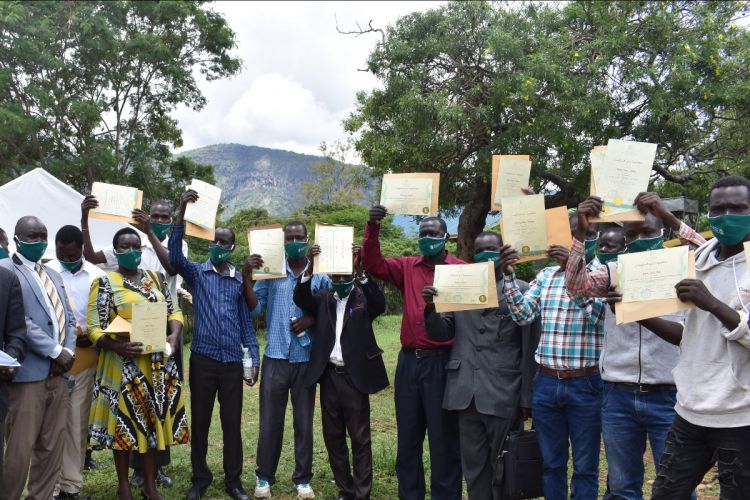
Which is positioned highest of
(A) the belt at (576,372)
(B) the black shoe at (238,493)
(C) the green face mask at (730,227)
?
(C) the green face mask at (730,227)

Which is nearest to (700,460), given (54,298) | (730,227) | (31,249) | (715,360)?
(715,360)

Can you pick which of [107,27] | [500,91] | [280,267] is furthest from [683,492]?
[107,27]

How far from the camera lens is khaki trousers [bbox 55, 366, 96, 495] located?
5320 mm

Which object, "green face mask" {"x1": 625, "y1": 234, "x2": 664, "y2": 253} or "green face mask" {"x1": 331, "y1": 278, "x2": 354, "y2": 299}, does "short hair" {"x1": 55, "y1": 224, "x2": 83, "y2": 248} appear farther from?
"green face mask" {"x1": 625, "y1": 234, "x2": 664, "y2": 253}

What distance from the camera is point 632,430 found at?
4090 millimetres

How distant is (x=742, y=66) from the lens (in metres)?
8.62

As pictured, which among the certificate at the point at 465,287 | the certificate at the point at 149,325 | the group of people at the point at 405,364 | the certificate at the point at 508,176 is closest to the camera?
the group of people at the point at 405,364

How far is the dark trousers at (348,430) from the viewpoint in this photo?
539cm

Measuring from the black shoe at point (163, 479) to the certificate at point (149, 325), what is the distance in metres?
1.63

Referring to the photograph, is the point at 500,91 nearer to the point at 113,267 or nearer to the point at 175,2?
the point at 113,267

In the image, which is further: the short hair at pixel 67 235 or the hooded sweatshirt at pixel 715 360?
the short hair at pixel 67 235

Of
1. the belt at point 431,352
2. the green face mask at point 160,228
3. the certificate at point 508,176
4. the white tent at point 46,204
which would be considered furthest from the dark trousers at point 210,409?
the white tent at point 46,204

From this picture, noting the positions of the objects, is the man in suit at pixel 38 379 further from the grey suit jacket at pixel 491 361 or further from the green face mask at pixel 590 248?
the green face mask at pixel 590 248

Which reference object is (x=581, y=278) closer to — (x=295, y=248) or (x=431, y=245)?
(x=431, y=245)
